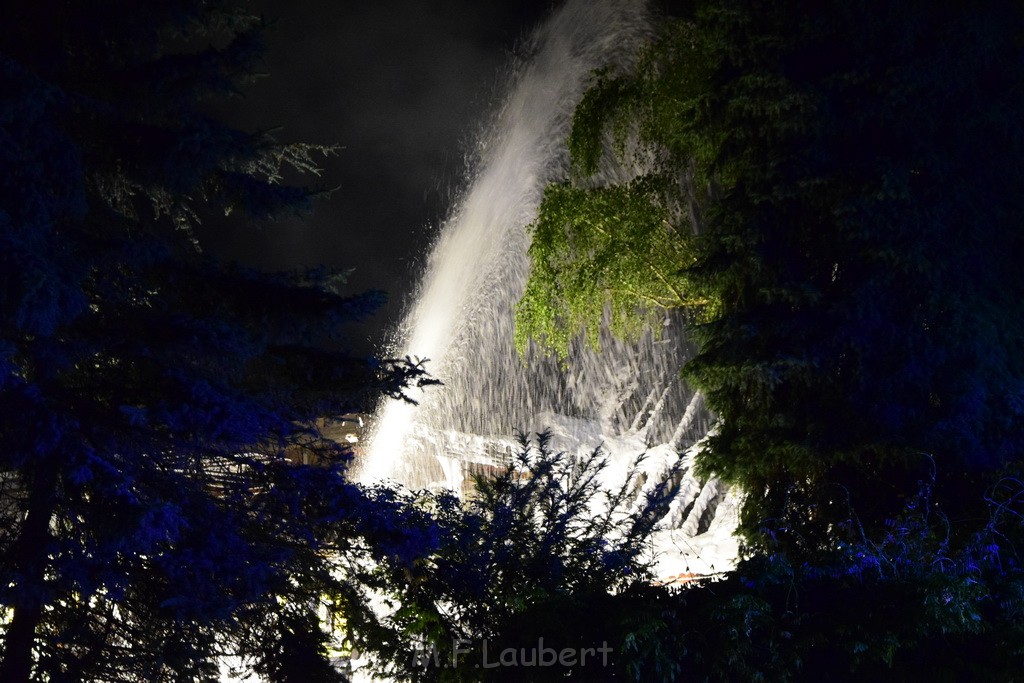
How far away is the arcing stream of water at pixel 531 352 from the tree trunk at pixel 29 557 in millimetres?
7047

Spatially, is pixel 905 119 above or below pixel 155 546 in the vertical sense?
above

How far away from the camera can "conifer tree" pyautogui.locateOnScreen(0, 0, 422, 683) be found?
4.88 meters

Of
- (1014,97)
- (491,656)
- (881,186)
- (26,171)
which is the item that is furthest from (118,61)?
(1014,97)

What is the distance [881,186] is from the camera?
731 cm

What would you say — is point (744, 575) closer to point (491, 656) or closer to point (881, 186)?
point (491, 656)

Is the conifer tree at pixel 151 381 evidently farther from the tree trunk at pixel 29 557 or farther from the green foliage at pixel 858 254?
the green foliage at pixel 858 254

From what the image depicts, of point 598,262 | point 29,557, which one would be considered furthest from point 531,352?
point 29,557

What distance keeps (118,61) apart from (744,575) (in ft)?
A: 18.5

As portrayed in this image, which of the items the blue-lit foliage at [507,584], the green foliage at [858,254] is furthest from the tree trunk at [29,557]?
the green foliage at [858,254]

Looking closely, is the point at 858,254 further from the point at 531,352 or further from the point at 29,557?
the point at 531,352

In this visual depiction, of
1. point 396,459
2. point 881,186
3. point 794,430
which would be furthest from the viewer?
point 396,459

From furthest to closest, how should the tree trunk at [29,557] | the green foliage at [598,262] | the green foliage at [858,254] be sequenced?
the green foliage at [598,262] < the green foliage at [858,254] < the tree trunk at [29,557]

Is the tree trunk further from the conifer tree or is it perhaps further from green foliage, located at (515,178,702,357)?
green foliage, located at (515,178,702,357)

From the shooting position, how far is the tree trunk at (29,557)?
518cm
